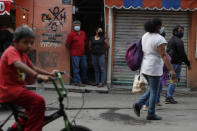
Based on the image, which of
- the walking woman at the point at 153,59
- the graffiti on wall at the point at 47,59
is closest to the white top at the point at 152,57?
the walking woman at the point at 153,59

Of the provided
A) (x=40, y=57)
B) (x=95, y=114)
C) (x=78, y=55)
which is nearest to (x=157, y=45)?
(x=95, y=114)

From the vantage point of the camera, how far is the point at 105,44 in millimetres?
10195

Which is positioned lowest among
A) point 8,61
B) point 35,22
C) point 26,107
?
point 26,107

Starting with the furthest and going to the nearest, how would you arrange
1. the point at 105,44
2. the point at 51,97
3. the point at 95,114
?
the point at 105,44, the point at 51,97, the point at 95,114

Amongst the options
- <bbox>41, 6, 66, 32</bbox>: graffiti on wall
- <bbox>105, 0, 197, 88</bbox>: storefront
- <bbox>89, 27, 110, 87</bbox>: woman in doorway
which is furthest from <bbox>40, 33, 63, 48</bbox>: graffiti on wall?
<bbox>105, 0, 197, 88</bbox>: storefront

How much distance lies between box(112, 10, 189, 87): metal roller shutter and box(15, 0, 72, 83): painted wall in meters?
1.47

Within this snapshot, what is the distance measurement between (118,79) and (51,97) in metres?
2.67

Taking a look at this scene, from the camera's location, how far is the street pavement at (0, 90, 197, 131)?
19.5 ft

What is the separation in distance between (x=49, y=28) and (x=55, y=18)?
1.13 feet

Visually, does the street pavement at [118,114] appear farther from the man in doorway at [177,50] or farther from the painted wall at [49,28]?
the painted wall at [49,28]

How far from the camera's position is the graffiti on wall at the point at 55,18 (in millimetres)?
10367

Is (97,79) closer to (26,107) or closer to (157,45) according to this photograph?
(157,45)

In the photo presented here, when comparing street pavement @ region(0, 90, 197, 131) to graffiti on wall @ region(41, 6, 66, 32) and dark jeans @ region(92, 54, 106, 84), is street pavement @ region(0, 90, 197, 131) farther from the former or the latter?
graffiti on wall @ region(41, 6, 66, 32)

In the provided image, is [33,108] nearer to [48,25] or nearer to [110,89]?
[110,89]
